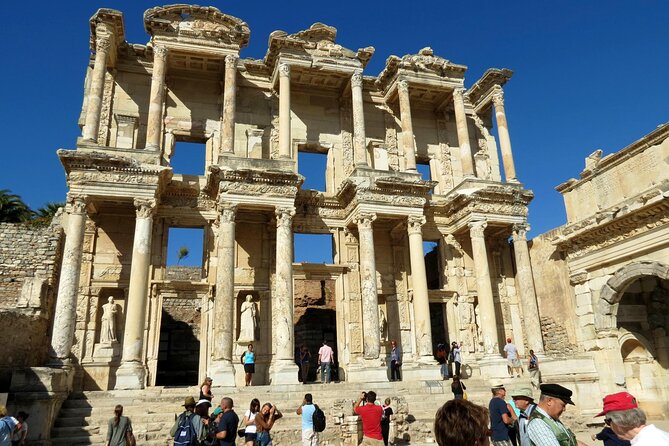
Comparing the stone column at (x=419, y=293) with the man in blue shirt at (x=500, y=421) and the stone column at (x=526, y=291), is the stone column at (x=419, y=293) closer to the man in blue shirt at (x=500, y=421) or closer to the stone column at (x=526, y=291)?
the stone column at (x=526, y=291)

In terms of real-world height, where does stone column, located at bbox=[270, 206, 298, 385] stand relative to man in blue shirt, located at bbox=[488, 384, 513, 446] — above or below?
above

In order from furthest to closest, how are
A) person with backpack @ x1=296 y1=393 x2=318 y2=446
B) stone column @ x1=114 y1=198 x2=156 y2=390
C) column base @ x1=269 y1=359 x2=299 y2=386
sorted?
column base @ x1=269 y1=359 x2=299 y2=386
stone column @ x1=114 y1=198 x2=156 y2=390
person with backpack @ x1=296 y1=393 x2=318 y2=446

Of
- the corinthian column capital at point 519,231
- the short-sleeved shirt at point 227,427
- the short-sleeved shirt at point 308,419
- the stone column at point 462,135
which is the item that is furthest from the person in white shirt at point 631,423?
the stone column at point 462,135

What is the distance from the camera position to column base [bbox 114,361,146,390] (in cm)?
1415

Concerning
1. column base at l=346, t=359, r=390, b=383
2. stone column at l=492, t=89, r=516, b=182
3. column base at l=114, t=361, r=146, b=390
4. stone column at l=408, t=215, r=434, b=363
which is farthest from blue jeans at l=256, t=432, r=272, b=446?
stone column at l=492, t=89, r=516, b=182

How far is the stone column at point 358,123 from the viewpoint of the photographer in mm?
18875

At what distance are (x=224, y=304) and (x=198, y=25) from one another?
10.1 meters

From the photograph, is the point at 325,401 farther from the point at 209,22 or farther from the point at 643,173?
the point at 209,22

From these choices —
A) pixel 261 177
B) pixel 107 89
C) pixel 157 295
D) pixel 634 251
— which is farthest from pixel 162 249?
pixel 634 251

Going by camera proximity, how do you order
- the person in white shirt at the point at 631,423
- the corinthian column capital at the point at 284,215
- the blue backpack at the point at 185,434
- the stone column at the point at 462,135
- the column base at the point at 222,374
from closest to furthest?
the person in white shirt at the point at 631,423
the blue backpack at the point at 185,434
the column base at the point at 222,374
the corinthian column capital at the point at 284,215
the stone column at the point at 462,135

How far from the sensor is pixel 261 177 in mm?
17031

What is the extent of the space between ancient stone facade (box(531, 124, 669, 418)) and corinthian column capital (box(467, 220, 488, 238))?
255 cm

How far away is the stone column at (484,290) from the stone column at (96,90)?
43.0ft

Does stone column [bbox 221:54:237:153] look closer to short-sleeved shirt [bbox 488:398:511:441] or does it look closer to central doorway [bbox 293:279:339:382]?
central doorway [bbox 293:279:339:382]
